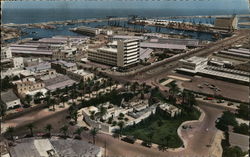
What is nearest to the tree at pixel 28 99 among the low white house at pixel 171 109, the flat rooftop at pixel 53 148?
the flat rooftop at pixel 53 148

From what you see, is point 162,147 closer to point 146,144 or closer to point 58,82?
point 146,144

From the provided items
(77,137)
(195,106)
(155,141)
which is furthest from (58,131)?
(195,106)

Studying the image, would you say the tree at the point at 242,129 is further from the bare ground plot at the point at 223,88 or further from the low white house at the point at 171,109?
the bare ground plot at the point at 223,88

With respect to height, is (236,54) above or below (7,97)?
above

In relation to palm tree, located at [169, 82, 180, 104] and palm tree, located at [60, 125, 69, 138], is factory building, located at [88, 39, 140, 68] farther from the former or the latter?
palm tree, located at [60, 125, 69, 138]

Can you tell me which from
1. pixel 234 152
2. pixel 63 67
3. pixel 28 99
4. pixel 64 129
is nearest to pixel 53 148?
pixel 64 129

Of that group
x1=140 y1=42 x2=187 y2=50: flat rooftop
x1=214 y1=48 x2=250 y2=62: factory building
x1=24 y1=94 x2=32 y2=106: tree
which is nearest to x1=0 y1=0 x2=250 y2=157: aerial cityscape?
x1=24 y1=94 x2=32 y2=106: tree

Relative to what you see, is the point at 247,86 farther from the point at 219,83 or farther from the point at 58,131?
the point at 58,131
